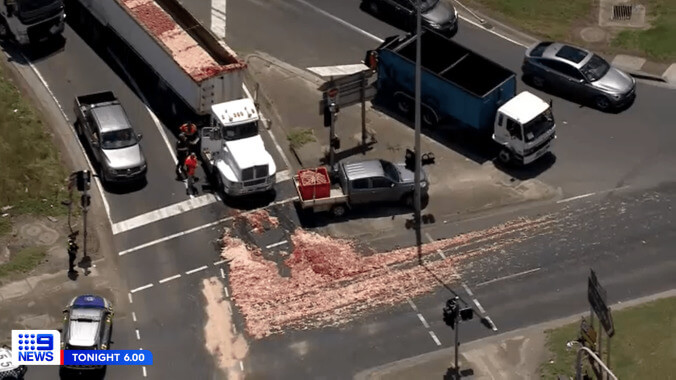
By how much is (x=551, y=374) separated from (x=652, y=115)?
16057 mm

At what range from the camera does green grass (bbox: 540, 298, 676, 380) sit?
39.6 metres

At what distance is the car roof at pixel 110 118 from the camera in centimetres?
4772

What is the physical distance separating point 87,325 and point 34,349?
1.90 meters

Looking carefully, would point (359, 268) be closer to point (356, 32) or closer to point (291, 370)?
point (291, 370)

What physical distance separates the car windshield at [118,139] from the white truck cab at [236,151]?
2866 mm

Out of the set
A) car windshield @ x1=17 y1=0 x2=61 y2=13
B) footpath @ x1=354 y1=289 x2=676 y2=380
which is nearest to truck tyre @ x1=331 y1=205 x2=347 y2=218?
footpath @ x1=354 y1=289 x2=676 y2=380

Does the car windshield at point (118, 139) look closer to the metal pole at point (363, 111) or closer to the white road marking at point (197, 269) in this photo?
the white road marking at point (197, 269)

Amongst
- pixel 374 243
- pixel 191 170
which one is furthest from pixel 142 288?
pixel 374 243

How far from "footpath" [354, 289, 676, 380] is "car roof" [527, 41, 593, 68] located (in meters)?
15.0

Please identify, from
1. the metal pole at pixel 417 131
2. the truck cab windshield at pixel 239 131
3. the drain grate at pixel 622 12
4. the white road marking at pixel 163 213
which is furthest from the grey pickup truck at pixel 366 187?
the drain grate at pixel 622 12

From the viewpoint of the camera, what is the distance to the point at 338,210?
152 ft

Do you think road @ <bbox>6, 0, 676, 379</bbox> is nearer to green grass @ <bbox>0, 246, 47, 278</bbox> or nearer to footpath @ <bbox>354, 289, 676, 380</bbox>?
footpath @ <bbox>354, 289, 676, 380</bbox>

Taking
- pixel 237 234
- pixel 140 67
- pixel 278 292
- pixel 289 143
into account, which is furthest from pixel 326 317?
pixel 140 67

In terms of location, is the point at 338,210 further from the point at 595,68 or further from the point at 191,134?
the point at 595,68
